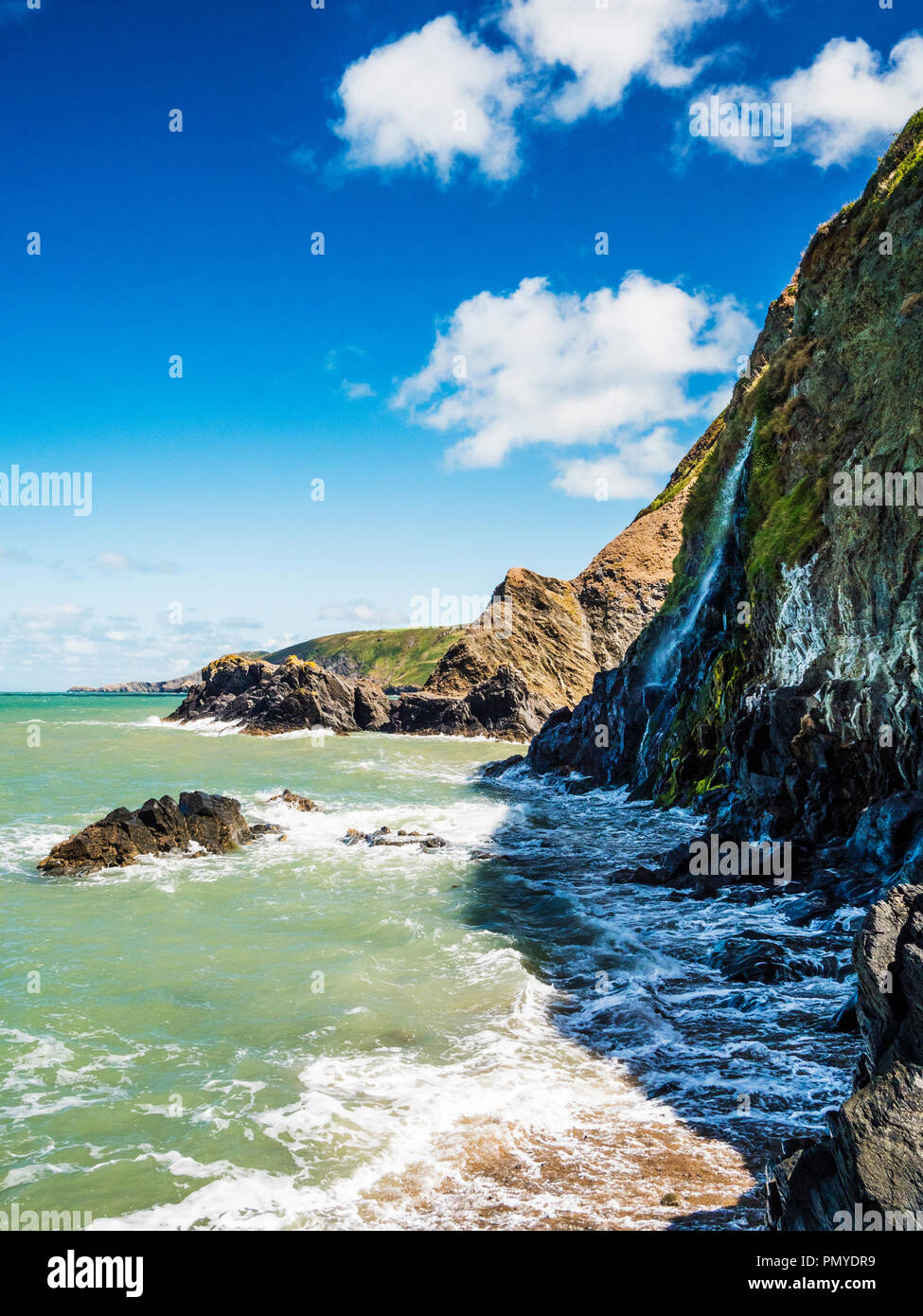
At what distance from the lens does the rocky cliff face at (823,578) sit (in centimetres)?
2097

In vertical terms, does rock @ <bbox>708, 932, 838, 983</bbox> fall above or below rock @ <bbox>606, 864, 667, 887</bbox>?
above

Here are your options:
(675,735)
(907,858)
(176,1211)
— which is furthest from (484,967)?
(675,735)

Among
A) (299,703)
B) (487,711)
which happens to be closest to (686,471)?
(487,711)

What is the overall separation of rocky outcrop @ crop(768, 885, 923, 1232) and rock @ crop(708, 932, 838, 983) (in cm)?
679

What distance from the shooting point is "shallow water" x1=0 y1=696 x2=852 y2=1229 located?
902cm

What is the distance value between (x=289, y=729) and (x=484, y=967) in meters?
81.2

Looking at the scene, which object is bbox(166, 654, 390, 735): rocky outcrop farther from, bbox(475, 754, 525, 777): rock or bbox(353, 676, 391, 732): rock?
bbox(475, 754, 525, 777): rock

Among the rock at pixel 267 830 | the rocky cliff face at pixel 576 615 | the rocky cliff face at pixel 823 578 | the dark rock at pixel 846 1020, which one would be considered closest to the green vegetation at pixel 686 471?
the rocky cliff face at pixel 576 615

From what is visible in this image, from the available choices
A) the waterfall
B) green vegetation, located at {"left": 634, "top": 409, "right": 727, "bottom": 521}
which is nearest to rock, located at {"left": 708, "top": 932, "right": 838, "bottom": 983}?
the waterfall

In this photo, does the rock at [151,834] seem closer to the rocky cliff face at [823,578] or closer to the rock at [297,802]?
the rock at [297,802]

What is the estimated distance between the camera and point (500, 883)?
78.4ft

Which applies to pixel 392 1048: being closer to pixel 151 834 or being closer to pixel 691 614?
pixel 151 834

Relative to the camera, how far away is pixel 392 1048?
42.7 feet

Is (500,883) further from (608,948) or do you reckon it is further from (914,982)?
(914,982)
